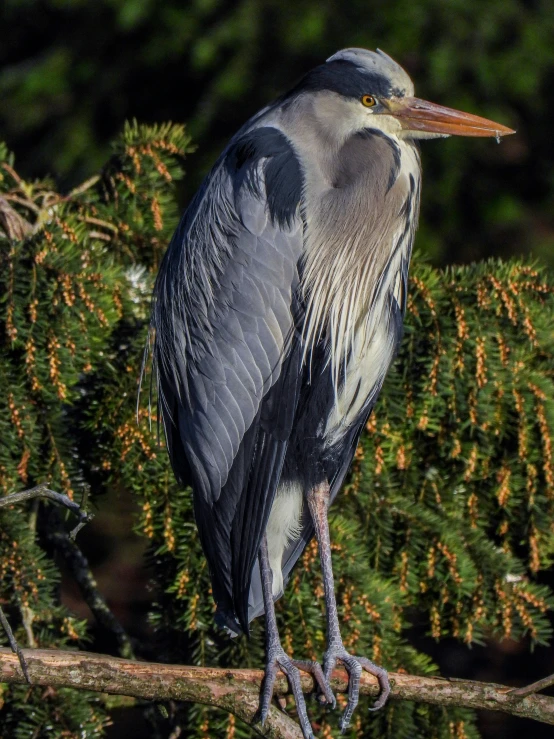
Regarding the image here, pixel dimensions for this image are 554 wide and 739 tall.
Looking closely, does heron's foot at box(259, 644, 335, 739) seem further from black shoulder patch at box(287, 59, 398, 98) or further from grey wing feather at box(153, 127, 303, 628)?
black shoulder patch at box(287, 59, 398, 98)

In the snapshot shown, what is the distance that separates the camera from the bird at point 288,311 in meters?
1.92

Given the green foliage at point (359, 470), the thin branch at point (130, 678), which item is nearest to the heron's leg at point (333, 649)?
the green foliage at point (359, 470)

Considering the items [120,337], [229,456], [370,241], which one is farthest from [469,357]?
[120,337]

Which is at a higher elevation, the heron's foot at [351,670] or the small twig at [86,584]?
the small twig at [86,584]

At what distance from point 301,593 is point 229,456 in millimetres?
348

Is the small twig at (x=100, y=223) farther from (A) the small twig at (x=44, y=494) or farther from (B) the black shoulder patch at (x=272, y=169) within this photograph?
(A) the small twig at (x=44, y=494)

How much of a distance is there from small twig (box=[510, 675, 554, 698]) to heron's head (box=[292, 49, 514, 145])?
0.99 meters

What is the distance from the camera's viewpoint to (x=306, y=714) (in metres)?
1.83

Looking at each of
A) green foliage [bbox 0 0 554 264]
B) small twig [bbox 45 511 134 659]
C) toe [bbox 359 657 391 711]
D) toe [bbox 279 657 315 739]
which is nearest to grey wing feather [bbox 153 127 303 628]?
toe [bbox 279 657 315 739]

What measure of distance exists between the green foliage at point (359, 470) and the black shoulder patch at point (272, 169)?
370 millimetres

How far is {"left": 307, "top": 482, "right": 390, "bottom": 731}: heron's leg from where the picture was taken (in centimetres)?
184

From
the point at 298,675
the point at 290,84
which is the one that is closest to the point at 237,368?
the point at 298,675

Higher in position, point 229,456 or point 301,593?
point 229,456

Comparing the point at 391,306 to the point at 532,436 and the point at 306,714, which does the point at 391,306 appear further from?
the point at 306,714
